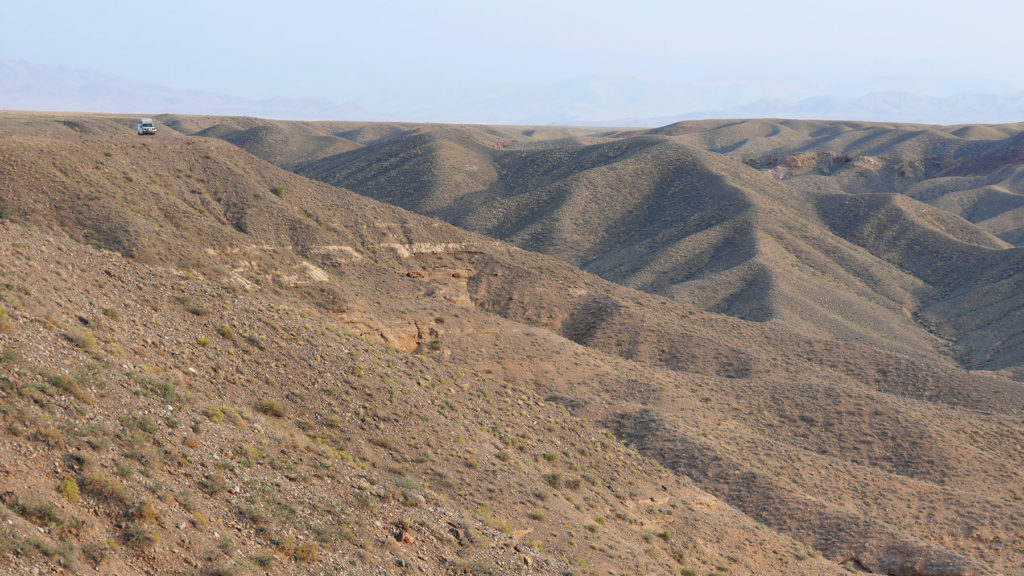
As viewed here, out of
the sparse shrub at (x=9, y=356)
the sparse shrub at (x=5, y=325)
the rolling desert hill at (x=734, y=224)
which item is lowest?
the rolling desert hill at (x=734, y=224)

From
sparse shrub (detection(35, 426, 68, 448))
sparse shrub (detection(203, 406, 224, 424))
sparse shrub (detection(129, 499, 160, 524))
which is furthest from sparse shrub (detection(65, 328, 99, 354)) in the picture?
sparse shrub (detection(129, 499, 160, 524))

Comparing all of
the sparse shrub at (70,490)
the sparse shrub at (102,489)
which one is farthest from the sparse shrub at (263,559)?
the sparse shrub at (70,490)

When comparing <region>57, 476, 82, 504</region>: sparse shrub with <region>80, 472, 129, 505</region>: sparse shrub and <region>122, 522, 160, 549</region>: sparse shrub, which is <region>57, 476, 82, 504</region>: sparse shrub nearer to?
<region>80, 472, 129, 505</region>: sparse shrub

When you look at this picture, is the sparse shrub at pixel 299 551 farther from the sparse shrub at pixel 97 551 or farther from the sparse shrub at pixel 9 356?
the sparse shrub at pixel 9 356

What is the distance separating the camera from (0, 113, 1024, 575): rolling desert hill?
13281 millimetres

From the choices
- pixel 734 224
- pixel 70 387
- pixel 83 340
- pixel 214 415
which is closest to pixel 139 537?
pixel 70 387

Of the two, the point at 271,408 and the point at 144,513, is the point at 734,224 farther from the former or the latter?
the point at 144,513

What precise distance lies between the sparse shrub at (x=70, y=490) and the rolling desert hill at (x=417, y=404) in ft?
0.14

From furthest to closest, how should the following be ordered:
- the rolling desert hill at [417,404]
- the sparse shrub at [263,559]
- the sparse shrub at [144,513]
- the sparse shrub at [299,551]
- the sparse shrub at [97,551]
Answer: the rolling desert hill at [417,404] → the sparse shrub at [299,551] → the sparse shrub at [263,559] → the sparse shrub at [144,513] → the sparse shrub at [97,551]

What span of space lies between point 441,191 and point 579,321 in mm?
50225

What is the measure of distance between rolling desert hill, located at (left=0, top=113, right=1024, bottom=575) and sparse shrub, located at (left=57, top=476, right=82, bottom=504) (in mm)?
42

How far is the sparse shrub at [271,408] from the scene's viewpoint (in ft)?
59.5

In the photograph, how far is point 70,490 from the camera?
1154 centimetres

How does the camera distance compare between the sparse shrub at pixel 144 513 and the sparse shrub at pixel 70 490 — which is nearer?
the sparse shrub at pixel 70 490
